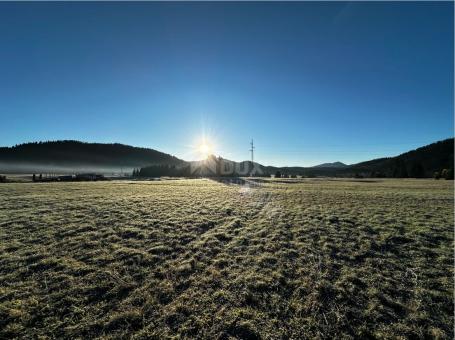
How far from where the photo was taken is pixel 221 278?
686 cm

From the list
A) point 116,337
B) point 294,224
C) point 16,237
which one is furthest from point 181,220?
point 116,337

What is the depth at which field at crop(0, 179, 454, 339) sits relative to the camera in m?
4.96

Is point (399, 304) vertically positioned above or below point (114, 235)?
below

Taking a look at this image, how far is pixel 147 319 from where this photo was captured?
16.6ft

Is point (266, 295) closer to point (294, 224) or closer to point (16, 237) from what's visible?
point (294, 224)

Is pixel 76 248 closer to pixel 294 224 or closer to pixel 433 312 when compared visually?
pixel 294 224

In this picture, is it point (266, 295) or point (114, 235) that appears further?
point (114, 235)

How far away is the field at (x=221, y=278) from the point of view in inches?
195

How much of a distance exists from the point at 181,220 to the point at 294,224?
6.49 m

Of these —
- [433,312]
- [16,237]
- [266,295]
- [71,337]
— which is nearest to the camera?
[71,337]

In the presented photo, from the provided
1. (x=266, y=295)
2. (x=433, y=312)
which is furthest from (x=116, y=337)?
(x=433, y=312)

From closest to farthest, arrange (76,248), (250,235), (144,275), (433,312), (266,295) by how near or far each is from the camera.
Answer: (433,312) → (266,295) → (144,275) → (76,248) → (250,235)

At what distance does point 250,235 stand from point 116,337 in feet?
23.0

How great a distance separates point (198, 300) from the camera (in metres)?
5.77
